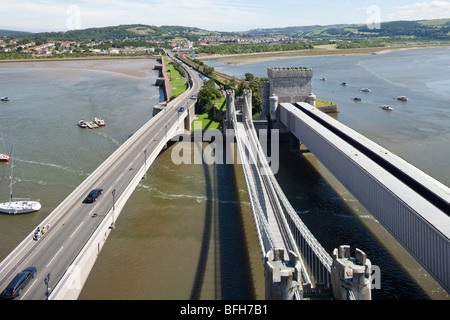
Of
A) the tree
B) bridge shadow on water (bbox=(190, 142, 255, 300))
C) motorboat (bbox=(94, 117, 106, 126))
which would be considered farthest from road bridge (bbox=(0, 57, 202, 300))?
the tree

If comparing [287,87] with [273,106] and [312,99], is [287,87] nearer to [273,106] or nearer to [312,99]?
[273,106]

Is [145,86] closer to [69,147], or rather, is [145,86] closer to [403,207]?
[69,147]

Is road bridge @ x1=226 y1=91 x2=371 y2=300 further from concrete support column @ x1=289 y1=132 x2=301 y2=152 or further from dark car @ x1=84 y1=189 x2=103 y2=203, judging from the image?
concrete support column @ x1=289 y1=132 x2=301 y2=152

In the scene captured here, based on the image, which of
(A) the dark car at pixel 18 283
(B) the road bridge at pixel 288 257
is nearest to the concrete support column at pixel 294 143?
(B) the road bridge at pixel 288 257

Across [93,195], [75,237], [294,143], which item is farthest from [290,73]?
[75,237]

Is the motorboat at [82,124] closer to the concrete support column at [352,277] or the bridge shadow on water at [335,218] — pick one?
the bridge shadow on water at [335,218]

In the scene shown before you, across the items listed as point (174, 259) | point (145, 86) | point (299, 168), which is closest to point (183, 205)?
point (174, 259)
